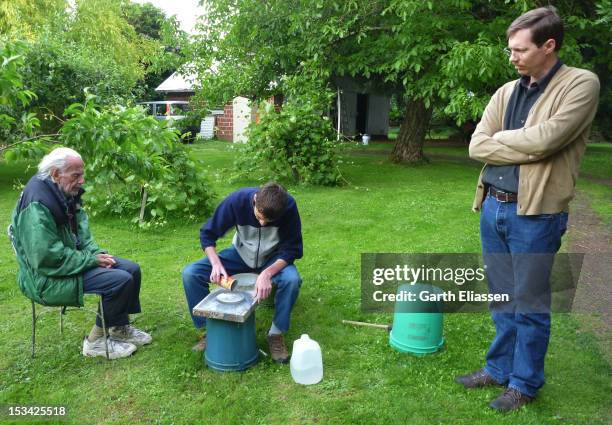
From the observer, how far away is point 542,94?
8.01 feet

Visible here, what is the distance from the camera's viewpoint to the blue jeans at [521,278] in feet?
8.04

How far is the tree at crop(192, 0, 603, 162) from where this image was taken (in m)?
7.96

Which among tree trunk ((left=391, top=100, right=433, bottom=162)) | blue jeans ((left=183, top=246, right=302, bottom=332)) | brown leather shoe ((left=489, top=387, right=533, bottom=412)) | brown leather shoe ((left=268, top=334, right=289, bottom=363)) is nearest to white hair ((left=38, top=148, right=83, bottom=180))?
blue jeans ((left=183, top=246, right=302, bottom=332))

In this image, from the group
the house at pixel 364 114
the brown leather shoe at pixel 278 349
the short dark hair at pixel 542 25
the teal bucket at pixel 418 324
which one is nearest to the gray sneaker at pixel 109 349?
the brown leather shoe at pixel 278 349

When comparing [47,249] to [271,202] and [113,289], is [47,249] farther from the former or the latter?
[271,202]

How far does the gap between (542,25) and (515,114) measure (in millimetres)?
471

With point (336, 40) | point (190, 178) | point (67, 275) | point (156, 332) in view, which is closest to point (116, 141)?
point (67, 275)

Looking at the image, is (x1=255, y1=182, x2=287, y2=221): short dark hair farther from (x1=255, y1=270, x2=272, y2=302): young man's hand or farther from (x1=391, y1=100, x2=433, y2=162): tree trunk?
(x1=391, y1=100, x2=433, y2=162): tree trunk

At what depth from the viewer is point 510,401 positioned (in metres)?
2.72

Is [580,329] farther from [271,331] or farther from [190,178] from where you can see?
[190,178]

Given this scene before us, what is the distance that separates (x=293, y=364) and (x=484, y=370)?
3.84ft

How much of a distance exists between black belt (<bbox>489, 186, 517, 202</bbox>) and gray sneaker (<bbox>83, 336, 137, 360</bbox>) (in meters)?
2.55

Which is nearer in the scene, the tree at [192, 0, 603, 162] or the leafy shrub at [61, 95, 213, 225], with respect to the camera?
the leafy shrub at [61, 95, 213, 225]

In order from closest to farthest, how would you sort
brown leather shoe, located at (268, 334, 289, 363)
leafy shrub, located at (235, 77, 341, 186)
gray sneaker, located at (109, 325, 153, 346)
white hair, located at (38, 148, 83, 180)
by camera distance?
1. white hair, located at (38, 148, 83, 180)
2. brown leather shoe, located at (268, 334, 289, 363)
3. gray sneaker, located at (109, 325, 153, 346)
4. leafy shrub, located at (235, 77, 341, 186)
